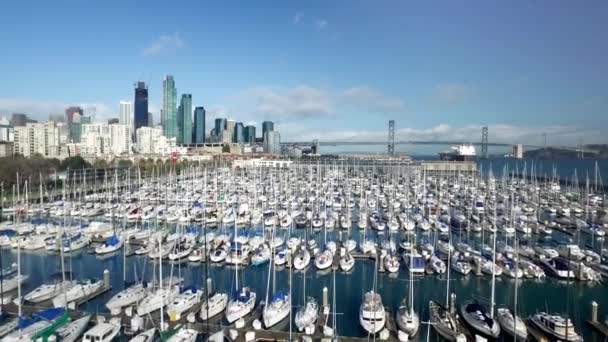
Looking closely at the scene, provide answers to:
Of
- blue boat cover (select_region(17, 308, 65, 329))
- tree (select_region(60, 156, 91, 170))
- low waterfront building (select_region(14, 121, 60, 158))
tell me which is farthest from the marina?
low waterfront building (select_region(14, 121, 60, 158))

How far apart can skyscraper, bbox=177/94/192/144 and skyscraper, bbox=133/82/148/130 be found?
36.7ft

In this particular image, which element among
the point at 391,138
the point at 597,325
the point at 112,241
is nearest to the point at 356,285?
the point at 597,325

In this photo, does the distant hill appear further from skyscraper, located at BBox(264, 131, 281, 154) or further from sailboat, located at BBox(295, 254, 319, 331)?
sailboat, located at BBox(295, 254, 319, 331)

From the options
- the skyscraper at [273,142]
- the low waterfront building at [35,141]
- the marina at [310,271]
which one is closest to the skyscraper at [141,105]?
the skyscraper at [273,142]

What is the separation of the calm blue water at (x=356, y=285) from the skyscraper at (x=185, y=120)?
13039cm

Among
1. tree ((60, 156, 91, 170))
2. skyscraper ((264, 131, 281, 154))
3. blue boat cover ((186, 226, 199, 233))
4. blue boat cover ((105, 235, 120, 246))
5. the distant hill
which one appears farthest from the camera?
skyscraper ((264, 131, 281, 154))

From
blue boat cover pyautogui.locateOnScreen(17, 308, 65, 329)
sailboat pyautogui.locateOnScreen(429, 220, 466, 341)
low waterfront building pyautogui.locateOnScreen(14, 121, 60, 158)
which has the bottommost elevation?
sailboat pyautogui.locateOnScreen(429, 220, 466, 341)

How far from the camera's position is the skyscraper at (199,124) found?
146 metres

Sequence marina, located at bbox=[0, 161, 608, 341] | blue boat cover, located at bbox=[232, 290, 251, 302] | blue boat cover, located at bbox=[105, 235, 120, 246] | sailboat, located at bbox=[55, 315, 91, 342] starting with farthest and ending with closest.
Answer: blue boat cover, located at bbox=[105, 235, 120, 246] → blue boat cover, located at bbox=[232, 290, 251, 302] → marina, located at bbox=[0, 161, 608, 341] → sailboat, located at bbox=[55, 315, 91, 342]

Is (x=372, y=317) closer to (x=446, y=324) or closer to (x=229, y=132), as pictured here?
(x=446, y=324)

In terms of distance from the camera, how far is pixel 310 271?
14.3 meters

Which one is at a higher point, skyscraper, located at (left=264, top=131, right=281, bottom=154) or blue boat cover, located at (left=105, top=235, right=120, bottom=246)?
skyscraper, located at (left=264, top=131, right=281, bottom=154)

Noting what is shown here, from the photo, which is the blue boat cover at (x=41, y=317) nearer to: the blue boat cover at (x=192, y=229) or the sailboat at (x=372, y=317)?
the sailboat at (x=372, y=317)

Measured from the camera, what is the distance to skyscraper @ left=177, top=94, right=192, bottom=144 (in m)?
142
